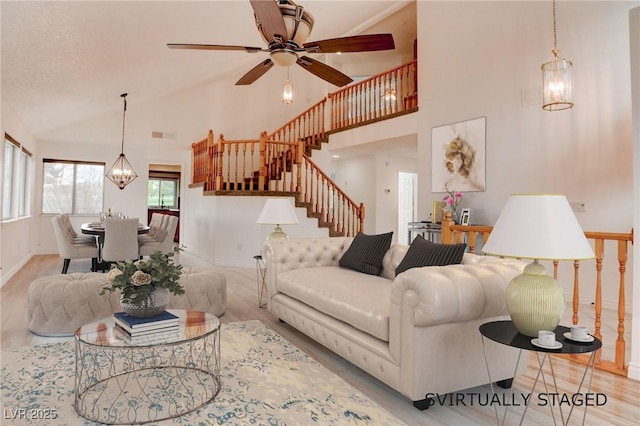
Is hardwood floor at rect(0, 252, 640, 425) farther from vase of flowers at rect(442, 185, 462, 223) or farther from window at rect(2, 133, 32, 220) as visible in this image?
vase of flowers at rect(442, 185, 462, 223)

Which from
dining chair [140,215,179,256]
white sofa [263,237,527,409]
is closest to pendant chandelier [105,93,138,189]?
dining chair [140,215,179,256]

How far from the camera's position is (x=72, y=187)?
8.79 meters

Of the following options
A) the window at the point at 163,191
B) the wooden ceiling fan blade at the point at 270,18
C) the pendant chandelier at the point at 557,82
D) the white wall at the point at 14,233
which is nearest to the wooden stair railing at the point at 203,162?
the white wall at the point at 14,233

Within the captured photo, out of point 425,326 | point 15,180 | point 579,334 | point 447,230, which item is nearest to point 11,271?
point 15,180

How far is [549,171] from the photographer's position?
4.80 meters

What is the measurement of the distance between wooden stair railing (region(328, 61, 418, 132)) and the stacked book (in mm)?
5521

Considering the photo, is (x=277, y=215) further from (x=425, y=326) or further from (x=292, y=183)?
(x=292, y=183)

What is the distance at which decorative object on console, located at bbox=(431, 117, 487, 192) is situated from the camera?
555 cm

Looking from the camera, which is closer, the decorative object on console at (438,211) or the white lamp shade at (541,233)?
the white lamp shade at (541,233)

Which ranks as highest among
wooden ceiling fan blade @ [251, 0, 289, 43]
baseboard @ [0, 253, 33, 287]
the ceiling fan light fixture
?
wooden ceiling fan blade @ [251, 0, 289, 43]

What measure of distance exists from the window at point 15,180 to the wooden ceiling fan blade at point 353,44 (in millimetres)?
4504

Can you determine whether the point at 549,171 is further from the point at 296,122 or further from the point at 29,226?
the point at 29,226

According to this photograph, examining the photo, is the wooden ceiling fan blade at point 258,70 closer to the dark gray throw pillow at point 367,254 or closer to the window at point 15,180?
the dark gray throw pillow at point 367,254

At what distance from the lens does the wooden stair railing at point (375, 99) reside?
7047 millimetres
